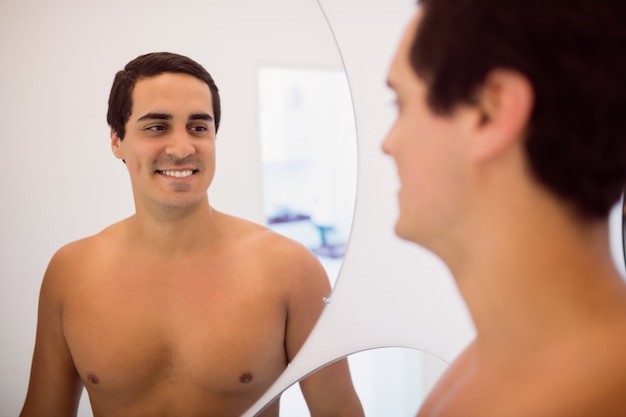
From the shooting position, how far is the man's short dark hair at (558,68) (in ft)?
1.32

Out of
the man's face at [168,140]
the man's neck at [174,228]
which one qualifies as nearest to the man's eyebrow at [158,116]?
the man's face at [168,140]

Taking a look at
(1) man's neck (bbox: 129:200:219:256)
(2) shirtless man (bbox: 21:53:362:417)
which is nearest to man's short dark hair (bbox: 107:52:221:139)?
(2) shirtless man (bbox: 21:53:362:417)

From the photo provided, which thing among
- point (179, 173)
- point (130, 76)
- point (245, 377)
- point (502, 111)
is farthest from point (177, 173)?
point (502, 111)

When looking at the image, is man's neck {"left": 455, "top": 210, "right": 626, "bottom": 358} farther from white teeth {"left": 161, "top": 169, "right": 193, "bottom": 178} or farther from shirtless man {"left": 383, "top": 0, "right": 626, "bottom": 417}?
white teeth {"left": 161, "top": 169, "right": 193, "bottom": 178}

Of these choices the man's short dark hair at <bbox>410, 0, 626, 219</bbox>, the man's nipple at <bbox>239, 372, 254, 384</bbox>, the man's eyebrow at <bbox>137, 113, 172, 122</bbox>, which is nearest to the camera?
the man's short dark hair at <bbox>410, 0, 626, 219</bbox>

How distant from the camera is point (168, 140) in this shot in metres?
0.73

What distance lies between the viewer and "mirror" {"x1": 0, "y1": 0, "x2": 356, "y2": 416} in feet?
2.47

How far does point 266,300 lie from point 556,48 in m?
0.56

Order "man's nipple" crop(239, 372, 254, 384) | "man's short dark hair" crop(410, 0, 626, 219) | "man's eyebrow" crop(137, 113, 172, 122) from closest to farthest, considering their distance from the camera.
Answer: "man's short dark hair" crop(410, 0, 626, 219) < "man's eyebrow" crop(137, 113, 172, 122) < "man's nipple" crop(239, 372, 254, 384)

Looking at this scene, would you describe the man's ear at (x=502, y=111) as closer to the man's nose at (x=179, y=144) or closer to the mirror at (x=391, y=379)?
the man's nose at (x=179, y=144)

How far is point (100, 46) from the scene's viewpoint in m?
0.76

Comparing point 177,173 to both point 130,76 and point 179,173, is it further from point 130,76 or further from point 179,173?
point 130,76

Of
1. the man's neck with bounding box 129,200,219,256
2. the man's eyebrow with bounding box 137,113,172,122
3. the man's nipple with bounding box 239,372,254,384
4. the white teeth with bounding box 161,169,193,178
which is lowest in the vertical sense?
the man's nipple with bounding box 239,372,254,384

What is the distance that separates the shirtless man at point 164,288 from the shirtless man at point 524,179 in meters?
0.35
